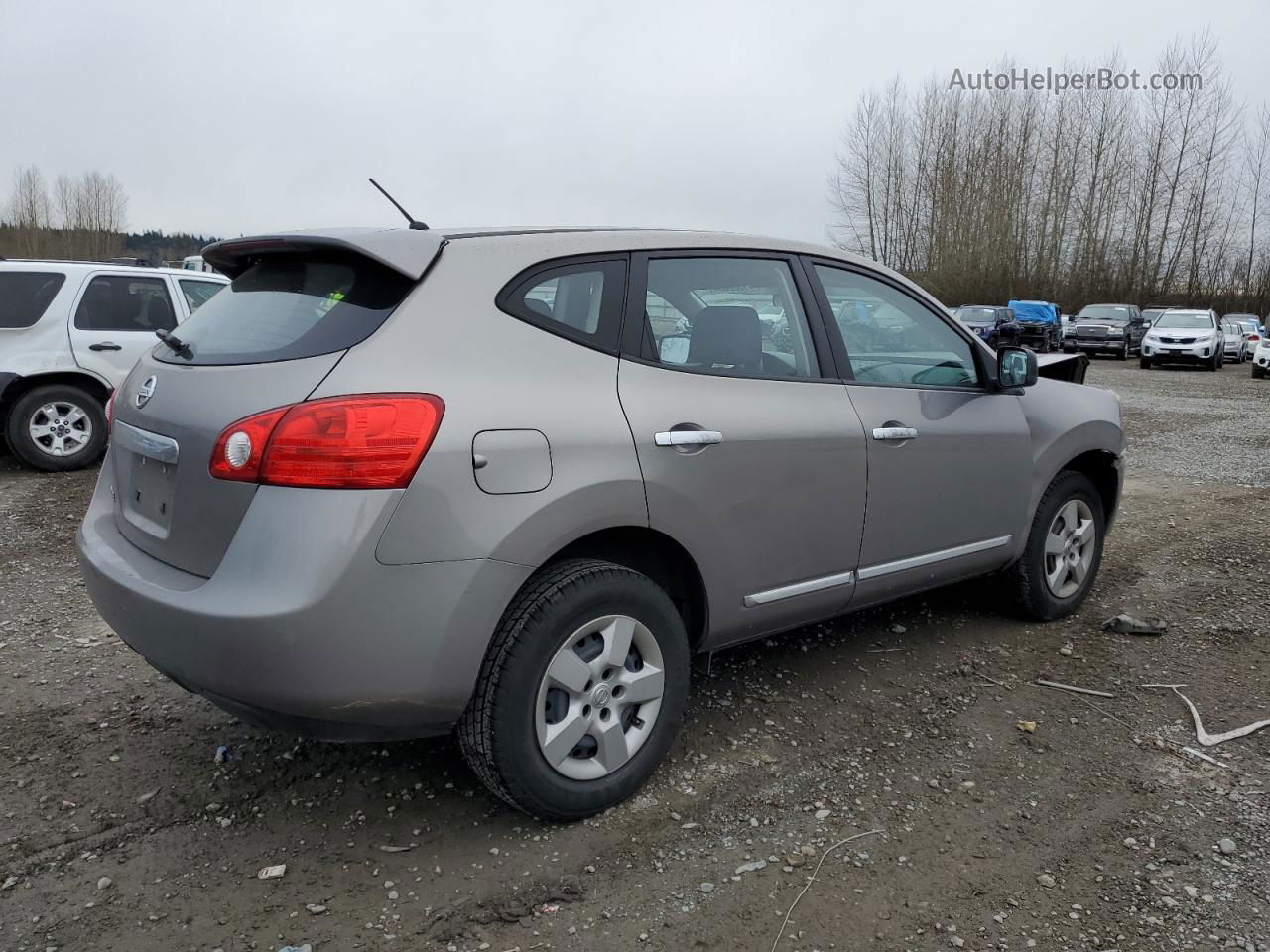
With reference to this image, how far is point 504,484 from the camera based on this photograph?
2502 millimetres

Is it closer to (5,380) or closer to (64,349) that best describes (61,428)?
(5,380)

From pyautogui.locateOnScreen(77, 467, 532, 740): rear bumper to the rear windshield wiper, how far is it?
2.33 ft

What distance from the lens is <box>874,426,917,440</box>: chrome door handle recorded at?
11.6 feet

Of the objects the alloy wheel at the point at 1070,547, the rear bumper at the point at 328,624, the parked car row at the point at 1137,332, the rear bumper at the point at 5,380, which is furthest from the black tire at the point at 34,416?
the parked car row at the point at 1137,332

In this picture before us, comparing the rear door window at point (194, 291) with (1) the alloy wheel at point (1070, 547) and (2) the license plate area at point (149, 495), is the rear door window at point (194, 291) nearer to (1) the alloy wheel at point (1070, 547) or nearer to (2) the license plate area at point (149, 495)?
(2) the license plate area at point (149, 495)

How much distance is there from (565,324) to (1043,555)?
2765 millimetres

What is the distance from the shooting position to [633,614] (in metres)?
2.81

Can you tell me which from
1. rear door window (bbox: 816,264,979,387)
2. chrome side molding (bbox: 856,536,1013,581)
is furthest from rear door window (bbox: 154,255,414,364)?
chrome side molding (bbox: 856,536,1013,581)

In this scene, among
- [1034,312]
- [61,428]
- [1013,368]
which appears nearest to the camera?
[1013,368]

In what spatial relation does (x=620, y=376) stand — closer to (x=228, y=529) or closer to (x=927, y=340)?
(x=228, y=529)

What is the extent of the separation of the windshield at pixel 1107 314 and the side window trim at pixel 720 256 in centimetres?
3137

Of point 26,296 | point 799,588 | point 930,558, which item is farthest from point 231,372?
point 26,296

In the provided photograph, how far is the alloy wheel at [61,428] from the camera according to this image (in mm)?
8195

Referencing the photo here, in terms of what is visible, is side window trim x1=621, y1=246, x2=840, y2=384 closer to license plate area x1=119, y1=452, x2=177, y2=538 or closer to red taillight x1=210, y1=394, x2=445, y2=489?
red taillight x1=210, y1=394, x2=445, y2=489
